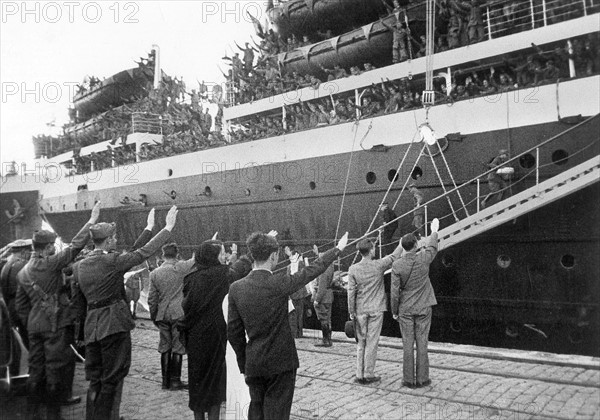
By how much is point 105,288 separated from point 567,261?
6.51 metres

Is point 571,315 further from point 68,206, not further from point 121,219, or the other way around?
point 68,206

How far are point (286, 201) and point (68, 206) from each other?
13.3 metres

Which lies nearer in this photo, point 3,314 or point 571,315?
point 3,314

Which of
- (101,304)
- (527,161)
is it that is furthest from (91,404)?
(527,161)

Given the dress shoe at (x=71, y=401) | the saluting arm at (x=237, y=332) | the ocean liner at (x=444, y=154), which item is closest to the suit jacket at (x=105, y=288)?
the saluting arm at (x=237, y=332)

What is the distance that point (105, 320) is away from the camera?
4375 mm

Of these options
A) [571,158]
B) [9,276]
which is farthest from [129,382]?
[571,158]

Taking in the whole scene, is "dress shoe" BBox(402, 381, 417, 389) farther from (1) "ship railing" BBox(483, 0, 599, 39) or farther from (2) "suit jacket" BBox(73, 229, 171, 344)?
(1) "ship railing" BBox(483, 0, 599, 39)

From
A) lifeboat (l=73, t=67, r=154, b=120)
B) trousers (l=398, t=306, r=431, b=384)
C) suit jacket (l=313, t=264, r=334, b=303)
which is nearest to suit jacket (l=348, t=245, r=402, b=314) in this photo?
trousers (l=398, t=306, r=431, b=384)

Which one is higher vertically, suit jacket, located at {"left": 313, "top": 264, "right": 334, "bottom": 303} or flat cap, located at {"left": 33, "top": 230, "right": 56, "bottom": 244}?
flat cap, located at {"left": 33, "top": 230, "right": 56, "bottom": 244}

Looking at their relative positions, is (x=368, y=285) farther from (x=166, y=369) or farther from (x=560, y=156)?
(x=560, y=156)

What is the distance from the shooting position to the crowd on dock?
351cm

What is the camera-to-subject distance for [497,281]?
808 centimetres

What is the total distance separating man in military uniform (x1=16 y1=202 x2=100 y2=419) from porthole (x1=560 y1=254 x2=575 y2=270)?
6.49 m
